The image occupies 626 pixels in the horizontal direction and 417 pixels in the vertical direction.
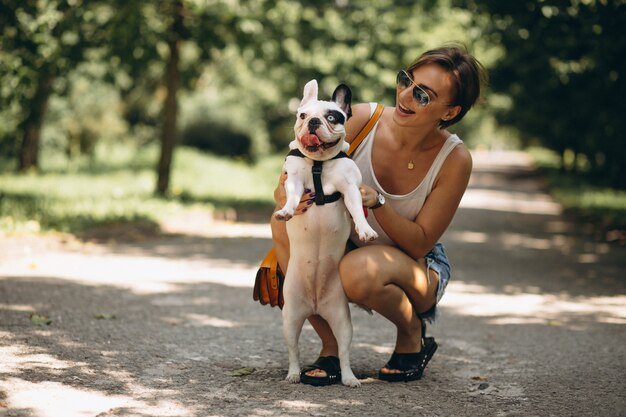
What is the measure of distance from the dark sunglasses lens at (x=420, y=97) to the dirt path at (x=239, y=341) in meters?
1.54

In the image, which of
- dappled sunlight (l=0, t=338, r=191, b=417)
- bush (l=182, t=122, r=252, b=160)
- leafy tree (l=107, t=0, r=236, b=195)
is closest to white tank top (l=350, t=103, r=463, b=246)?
dappled sunlight (l=0, t=338, r=191, b=417)

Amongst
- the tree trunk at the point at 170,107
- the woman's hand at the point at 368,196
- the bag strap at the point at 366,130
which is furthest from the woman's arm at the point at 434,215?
the tree trunk at the point at 170,107

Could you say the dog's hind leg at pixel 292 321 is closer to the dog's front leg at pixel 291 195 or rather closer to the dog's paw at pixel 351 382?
the dog's paw at pixel 351 382

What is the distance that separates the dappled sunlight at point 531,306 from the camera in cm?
656

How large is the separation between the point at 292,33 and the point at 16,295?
403 inches

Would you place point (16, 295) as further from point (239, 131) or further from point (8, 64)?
point (239, 131)

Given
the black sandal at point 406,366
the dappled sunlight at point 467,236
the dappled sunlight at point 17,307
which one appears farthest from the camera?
the dappled sunlight at point 467,236

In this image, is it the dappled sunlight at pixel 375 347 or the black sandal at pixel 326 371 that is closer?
the black sandal at pixel 326 371

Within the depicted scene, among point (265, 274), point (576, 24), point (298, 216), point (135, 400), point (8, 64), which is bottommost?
point (135, 400)

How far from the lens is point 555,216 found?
58.9 feet

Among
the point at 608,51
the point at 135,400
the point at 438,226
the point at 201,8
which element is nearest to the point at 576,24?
the point at 608,51

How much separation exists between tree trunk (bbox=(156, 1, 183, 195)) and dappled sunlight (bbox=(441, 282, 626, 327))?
8.31m

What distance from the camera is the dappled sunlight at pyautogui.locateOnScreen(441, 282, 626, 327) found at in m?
6.56

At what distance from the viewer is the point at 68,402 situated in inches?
138
